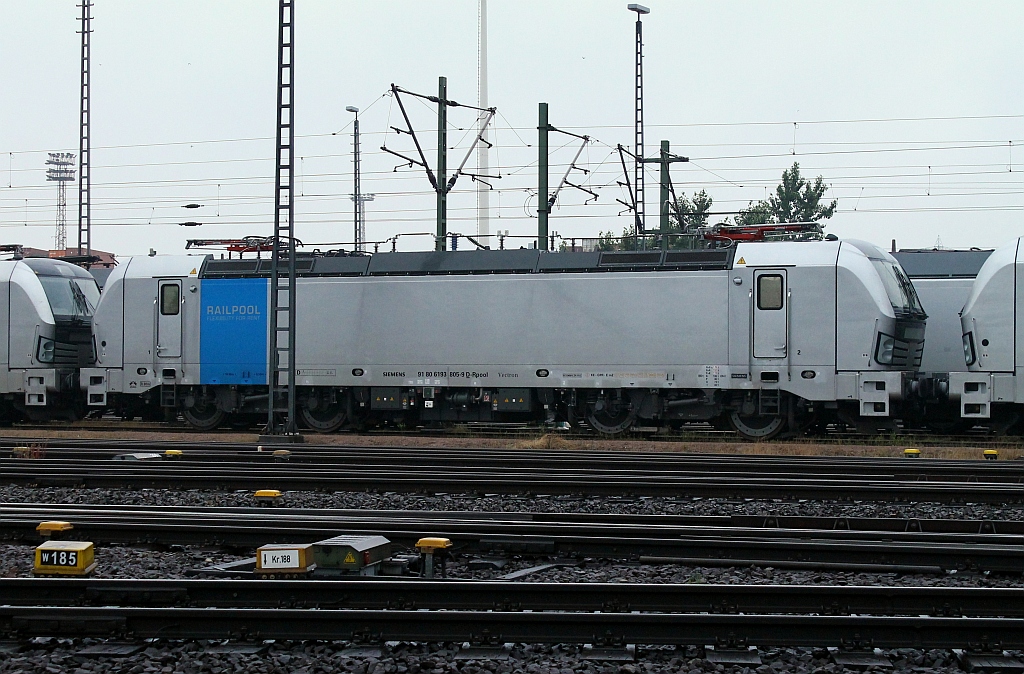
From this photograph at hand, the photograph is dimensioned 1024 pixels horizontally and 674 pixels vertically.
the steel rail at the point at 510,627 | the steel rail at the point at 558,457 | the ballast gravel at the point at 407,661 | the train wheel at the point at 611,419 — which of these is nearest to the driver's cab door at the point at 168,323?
the steel rail at the point at 558,457

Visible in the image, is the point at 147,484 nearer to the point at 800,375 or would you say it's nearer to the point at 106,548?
the point at 106,548

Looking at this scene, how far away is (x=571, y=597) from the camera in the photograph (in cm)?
644

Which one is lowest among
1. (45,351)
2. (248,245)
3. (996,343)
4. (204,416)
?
(204,416)

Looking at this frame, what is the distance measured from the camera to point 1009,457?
1566cm

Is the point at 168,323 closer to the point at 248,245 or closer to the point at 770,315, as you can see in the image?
the point at 248,245

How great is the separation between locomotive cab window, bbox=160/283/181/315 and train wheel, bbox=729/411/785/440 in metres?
11.4

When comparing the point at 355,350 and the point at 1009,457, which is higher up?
the point at 355,350

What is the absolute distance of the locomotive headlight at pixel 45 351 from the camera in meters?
21.9

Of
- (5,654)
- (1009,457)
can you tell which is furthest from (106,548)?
(1009,457)

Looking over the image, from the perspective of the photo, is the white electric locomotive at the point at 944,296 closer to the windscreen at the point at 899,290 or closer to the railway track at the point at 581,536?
the windscreen at the point at 899,290

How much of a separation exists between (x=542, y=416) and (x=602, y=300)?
2.71m

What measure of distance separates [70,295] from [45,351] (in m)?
1.70

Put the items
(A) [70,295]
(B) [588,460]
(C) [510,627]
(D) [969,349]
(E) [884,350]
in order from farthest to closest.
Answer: (A) [70,295] < (D) [969,349] < (E) [884,350] < (B) [588,460] < (C) [510,627]

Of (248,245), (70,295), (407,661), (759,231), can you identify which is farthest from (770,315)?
A: (70,295)
